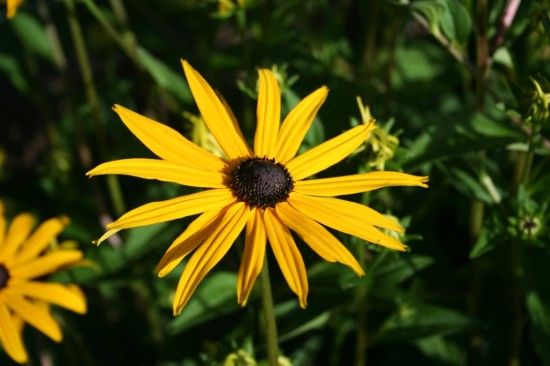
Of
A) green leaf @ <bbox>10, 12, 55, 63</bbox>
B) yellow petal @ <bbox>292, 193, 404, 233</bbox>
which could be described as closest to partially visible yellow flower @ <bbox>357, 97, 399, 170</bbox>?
yellow petal @ <bbox>292, 193, 404, 233</bbox>

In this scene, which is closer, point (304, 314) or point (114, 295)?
point (304, 314)

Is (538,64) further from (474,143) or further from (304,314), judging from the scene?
(304,314)

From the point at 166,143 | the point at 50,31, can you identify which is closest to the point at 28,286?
the point at 166,143

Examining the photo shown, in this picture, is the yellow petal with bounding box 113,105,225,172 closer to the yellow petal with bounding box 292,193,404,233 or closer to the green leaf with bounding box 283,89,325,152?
the yellow petal with bounding box 292,193,404,233

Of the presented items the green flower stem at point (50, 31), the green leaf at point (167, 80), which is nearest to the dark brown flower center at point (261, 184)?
the green leaf at point (167, 80)

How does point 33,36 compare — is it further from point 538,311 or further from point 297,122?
point 538,311

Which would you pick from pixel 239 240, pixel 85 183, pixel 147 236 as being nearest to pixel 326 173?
pixel 239 240
